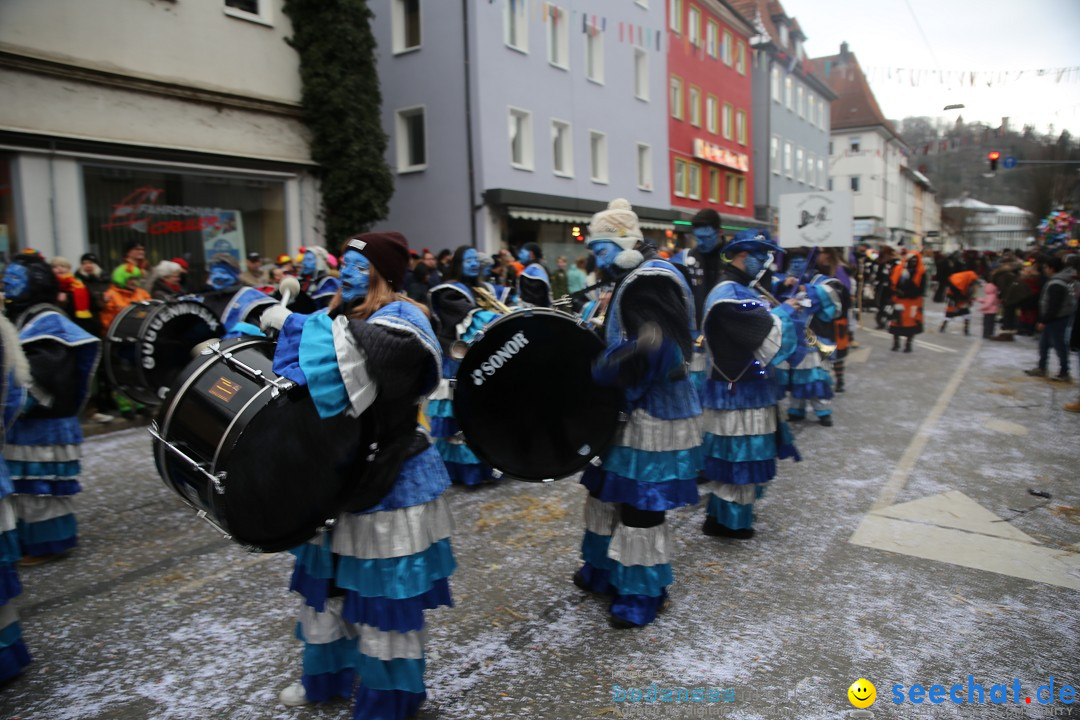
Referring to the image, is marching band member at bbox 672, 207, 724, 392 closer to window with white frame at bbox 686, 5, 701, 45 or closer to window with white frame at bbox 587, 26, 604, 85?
window with white frame at bbox 587, 26, 604, 85

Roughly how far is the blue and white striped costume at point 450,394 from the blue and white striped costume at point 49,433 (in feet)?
8.08

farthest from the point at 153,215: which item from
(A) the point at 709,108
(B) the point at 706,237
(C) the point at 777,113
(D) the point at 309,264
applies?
(C) the point at 777,113

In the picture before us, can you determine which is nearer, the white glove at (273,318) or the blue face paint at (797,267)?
the white glove at (273,318)

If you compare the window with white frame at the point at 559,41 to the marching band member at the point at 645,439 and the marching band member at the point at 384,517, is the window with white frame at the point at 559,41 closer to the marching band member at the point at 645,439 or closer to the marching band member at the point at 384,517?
the marching band member at the point at 645,439

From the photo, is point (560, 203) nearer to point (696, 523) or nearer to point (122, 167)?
point (122, 167)

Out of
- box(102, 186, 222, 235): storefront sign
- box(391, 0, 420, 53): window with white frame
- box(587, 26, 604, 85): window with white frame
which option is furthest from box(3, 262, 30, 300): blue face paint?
box(587, 26, 604, 85): window with white frame

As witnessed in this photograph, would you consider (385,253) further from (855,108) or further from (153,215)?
(855,108)

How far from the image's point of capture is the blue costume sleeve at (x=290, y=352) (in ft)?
7.66

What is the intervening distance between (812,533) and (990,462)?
2.93m

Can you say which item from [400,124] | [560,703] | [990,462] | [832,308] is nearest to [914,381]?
[832,308]

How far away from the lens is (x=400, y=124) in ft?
65.2

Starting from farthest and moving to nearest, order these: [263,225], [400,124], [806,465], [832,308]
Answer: [400,124]
[263,225]
[832,308]
[806,465]

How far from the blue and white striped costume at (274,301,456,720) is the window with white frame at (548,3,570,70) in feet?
65.6

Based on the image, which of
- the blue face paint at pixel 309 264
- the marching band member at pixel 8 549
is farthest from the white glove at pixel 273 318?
the blue face paint at pixel 309 264
